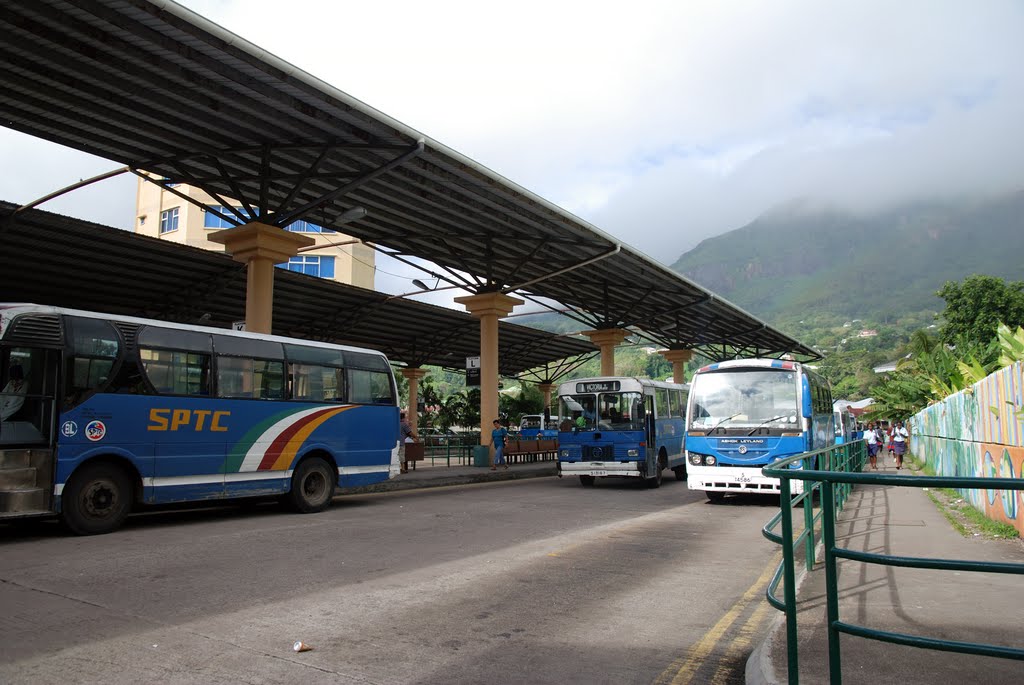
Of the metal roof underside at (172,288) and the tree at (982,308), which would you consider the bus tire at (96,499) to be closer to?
the metal roof underside at (172,288)

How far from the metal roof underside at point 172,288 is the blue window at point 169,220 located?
30.0 meters

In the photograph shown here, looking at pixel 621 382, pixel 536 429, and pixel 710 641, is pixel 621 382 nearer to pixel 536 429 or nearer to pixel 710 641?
pixel 710 641

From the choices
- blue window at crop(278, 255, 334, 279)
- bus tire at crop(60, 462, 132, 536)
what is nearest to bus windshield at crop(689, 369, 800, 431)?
bus tire at crop(60, 462, 132, 536)

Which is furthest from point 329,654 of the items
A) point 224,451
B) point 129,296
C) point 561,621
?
point 129,296

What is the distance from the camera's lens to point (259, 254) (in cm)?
1683

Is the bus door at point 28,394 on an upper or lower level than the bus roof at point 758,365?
lower

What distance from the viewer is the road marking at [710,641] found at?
4773 mm

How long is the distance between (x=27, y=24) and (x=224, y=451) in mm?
6683

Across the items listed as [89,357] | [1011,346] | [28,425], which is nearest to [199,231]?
[89,357]

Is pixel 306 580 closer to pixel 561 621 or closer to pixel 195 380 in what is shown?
pixel 561 621

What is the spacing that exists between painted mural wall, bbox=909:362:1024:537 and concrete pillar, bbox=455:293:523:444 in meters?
13.3

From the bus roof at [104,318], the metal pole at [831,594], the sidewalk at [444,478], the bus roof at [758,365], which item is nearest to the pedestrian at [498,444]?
the sidewalk at [444,478]

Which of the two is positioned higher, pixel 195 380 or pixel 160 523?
pixel 195 380

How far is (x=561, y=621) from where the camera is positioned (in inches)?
237
